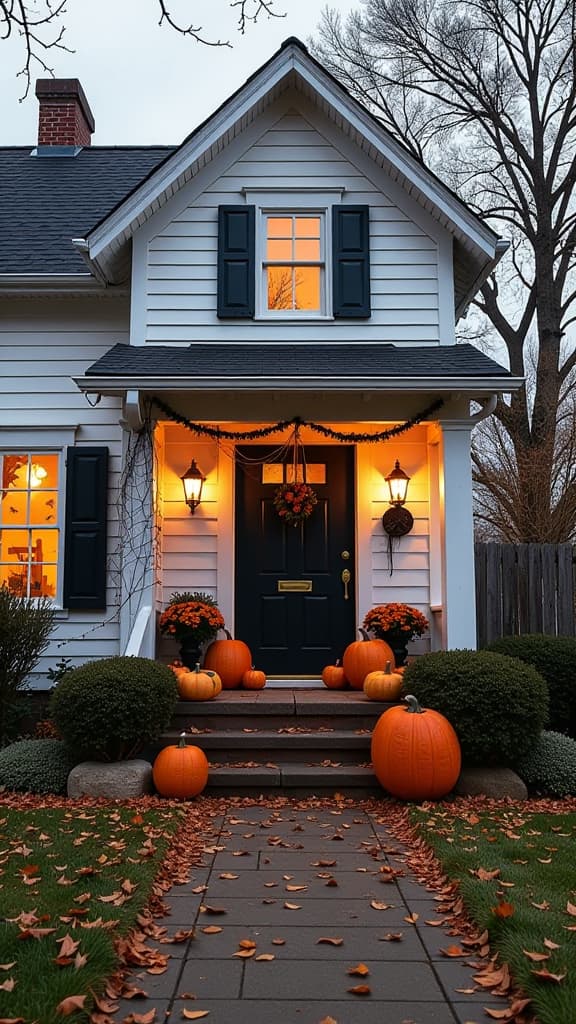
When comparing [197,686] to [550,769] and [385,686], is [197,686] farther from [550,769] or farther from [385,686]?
[550,769]

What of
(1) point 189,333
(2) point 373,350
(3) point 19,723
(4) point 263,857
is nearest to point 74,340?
(1) point 189,333

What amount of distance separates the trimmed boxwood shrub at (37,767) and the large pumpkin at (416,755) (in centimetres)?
233

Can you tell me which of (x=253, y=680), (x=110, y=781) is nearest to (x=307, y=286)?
(x=253, y=680)

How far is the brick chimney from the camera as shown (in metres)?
12.2

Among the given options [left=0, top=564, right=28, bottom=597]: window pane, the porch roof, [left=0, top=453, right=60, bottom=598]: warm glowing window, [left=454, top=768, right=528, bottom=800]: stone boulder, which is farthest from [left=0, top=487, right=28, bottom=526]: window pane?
[left=454, top=768, right=528, bottom=800]: stone boulder

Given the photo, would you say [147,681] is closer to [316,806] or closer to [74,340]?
[316,806]

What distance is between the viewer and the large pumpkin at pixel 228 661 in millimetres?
8273

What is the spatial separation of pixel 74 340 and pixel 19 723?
148 inches

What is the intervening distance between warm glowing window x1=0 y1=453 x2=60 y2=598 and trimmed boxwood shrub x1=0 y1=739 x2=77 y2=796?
85.9 inches

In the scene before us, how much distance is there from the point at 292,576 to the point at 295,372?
7.06 ft

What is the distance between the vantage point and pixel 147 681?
659cm

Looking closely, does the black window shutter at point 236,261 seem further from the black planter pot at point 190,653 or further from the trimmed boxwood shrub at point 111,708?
the trimmed boxwood shrub at point 111,708

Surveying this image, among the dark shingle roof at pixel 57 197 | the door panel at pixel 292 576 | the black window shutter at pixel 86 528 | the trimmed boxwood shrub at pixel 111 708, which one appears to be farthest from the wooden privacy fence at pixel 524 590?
the dark shingle roof at pixel 57 197

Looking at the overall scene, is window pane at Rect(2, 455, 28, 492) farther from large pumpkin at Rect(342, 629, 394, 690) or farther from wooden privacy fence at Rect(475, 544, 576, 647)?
wooden privacy fence at Rect(475, 544, 576, 647)
